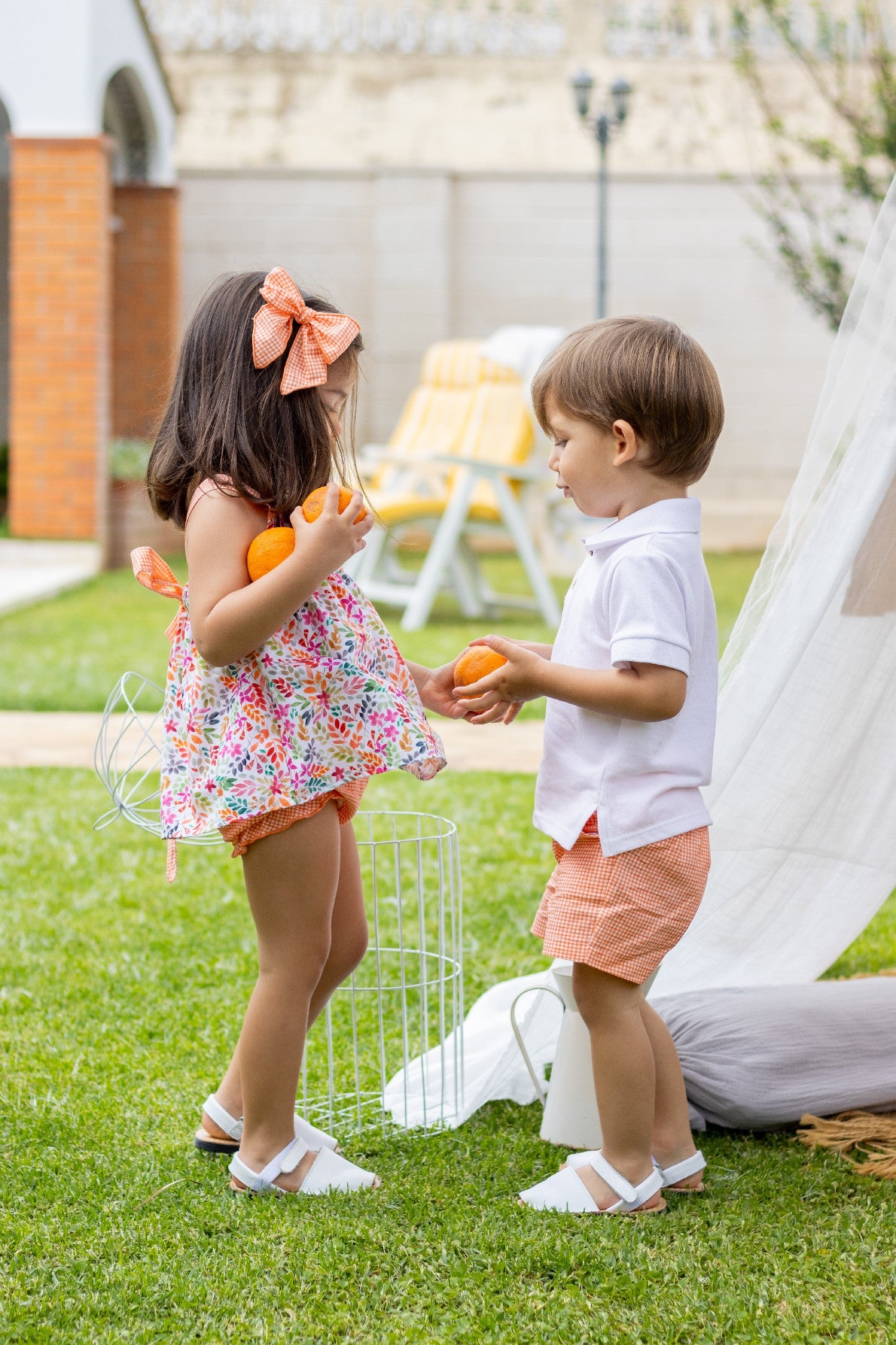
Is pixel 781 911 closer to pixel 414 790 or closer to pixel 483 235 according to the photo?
pixel 414 790

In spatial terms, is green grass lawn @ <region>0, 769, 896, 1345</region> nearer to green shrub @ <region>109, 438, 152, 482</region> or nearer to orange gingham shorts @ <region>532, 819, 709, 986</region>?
orange gingham shorts @ <region>532, 819, 709, 986</region>

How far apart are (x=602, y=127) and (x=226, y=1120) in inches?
367

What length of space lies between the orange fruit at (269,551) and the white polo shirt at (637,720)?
1.20 feet

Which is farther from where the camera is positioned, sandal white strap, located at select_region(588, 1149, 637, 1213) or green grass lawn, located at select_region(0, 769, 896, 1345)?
sandal white strap, located at select_region(588, 1149, 637, 1213)

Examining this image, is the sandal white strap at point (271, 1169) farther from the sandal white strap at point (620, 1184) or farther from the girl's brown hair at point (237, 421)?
the girl's brown hair at point (237, 421)

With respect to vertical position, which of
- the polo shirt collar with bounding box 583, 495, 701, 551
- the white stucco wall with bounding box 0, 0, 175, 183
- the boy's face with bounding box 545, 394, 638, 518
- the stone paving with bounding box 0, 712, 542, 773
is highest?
the white stucco wall with bounding box 0, 0, 175, 183

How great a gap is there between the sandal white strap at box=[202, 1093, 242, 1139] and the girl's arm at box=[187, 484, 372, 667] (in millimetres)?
653

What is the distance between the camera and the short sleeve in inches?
63.7

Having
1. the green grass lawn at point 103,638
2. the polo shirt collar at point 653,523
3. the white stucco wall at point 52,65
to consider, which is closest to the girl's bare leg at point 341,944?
the polo shirt collar at point 653,523

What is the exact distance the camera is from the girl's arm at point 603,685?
64.2 inches

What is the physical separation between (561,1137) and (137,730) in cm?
289

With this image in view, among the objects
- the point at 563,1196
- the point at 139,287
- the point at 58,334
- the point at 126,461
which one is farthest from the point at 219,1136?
the point at 139,287

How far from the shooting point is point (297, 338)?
1.73 m

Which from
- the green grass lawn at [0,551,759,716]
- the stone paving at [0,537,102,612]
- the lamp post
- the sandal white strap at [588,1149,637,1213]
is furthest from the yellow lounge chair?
the sandal white strap at [588,1149,637,1213]
